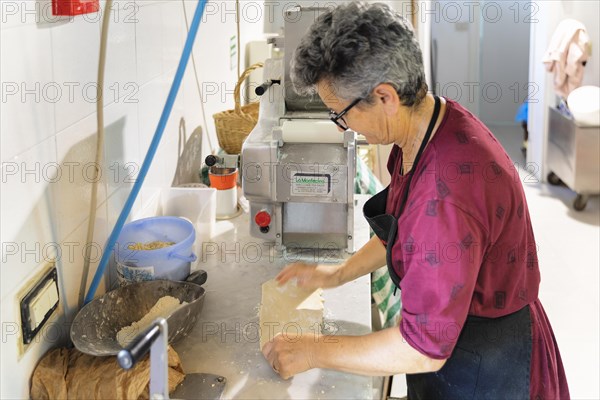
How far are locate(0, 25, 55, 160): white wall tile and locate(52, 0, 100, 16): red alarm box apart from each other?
0.06 metres

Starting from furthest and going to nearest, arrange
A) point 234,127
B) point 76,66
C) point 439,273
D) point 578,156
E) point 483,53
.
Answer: point 483,53
point 578,156
point 234,127
point 76,66
point 439,273

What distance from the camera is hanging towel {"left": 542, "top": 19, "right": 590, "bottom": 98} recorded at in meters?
4.42

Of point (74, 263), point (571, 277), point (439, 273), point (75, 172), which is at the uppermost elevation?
point (75, 172)

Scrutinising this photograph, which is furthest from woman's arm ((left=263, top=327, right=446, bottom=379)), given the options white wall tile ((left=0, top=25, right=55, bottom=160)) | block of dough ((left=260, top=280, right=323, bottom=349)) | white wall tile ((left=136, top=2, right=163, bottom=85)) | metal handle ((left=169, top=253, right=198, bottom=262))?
white wall tile ((left=136, top=2, right=163, bottom=85))

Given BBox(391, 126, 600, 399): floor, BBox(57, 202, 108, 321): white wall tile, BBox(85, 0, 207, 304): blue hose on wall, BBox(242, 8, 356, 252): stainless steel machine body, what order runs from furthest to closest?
BBox(391, 126, 600, 399): floor < BBox(242, 8, 356, 252): stainless steel machine body < BBox(85, 0, 207, 304): blue hose on wall < BBox(57, 202, 108, 321): white wall tile

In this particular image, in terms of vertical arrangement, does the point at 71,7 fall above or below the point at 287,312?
above

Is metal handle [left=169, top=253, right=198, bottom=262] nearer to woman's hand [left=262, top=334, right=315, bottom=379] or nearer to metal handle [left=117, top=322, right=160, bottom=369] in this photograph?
woman's hand [left=262, top=334, right=315, bottom=379]

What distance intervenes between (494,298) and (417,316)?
0.24 m

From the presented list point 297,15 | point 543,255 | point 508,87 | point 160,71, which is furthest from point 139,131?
point 508,87

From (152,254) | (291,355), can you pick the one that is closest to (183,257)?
(152,254)

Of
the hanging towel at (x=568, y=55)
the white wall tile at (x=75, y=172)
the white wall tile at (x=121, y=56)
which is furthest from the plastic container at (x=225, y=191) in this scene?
the hanging towel at (x=568, y=55)

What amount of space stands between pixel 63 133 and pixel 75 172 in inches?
4.2

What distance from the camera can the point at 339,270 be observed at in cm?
171

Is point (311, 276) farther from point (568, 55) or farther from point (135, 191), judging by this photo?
point (568, 55)
